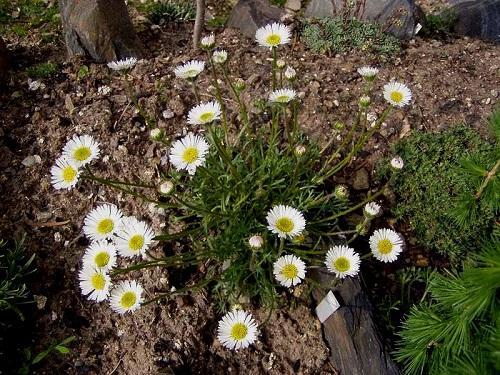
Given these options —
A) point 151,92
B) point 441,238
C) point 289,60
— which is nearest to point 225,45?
point 289,60

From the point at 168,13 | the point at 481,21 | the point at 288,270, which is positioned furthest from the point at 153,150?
the point at 481,21

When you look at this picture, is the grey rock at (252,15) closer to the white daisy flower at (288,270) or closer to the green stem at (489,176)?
the white daisy flower at (288,270)

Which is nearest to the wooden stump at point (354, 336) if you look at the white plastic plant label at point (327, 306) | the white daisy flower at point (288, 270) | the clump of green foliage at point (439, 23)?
the white plastic plant label at point (327, 306)

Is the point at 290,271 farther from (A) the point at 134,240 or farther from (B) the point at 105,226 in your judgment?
(B) the point at 105,226

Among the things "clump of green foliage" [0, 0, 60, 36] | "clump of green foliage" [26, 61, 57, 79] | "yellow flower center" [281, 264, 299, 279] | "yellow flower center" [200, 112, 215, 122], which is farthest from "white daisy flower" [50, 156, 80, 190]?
"clump of green foliage" [0, 0, 60, 36]

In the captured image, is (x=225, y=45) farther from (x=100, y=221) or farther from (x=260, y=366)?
(x=260, y=366)

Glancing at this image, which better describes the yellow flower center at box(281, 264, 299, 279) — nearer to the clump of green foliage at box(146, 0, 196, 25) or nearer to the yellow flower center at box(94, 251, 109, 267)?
the yellow flower center at box(94, 251, 109, 267)
